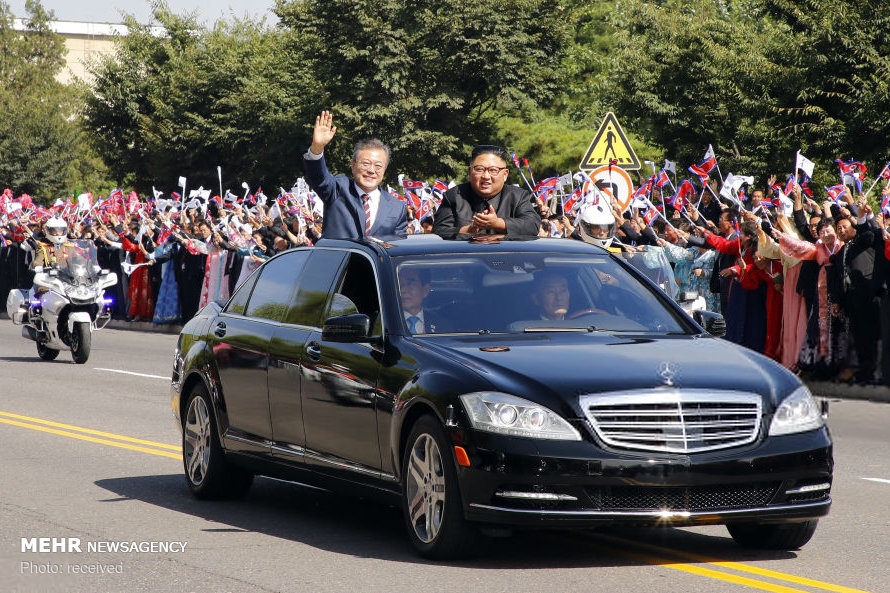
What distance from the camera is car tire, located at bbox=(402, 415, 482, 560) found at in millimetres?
6895

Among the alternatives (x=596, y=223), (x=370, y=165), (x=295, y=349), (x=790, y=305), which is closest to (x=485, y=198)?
(x=370, y=165)

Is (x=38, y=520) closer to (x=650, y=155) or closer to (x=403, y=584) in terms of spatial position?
(x=403, y=584)

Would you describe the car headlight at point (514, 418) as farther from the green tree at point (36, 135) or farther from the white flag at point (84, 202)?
the green tree at point (36, 135)

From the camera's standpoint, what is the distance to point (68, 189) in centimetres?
8612

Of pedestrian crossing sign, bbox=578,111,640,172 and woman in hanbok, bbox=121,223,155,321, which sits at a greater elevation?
pedestrian crossing sign, bbox=578,111,640,172

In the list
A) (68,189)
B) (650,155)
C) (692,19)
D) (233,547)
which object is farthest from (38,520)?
(68,189)

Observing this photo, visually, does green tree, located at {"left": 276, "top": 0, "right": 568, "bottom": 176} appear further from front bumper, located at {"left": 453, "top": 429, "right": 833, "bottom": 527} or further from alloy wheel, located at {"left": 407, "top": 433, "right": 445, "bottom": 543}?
front bumper, located at {"left": 453, "top": 429, "right": 833, "bottom": 527}

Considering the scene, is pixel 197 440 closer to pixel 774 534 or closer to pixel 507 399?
pixel 507 399

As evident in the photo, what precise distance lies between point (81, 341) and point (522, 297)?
1406cm

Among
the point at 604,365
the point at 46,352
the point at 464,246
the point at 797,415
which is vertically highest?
the point at 464,246

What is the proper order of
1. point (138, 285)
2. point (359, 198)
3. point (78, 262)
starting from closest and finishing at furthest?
point (359, 198)
point (78, 262)
point (138, 285)

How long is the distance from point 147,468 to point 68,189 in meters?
77.8

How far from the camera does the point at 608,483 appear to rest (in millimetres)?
6621

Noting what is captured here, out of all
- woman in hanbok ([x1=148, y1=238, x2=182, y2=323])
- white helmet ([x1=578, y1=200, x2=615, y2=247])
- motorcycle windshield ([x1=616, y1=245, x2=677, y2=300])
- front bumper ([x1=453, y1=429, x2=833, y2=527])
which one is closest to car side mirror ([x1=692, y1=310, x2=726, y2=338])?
front bumper ([x1=453, y1=429, x2=833, y2=527])
